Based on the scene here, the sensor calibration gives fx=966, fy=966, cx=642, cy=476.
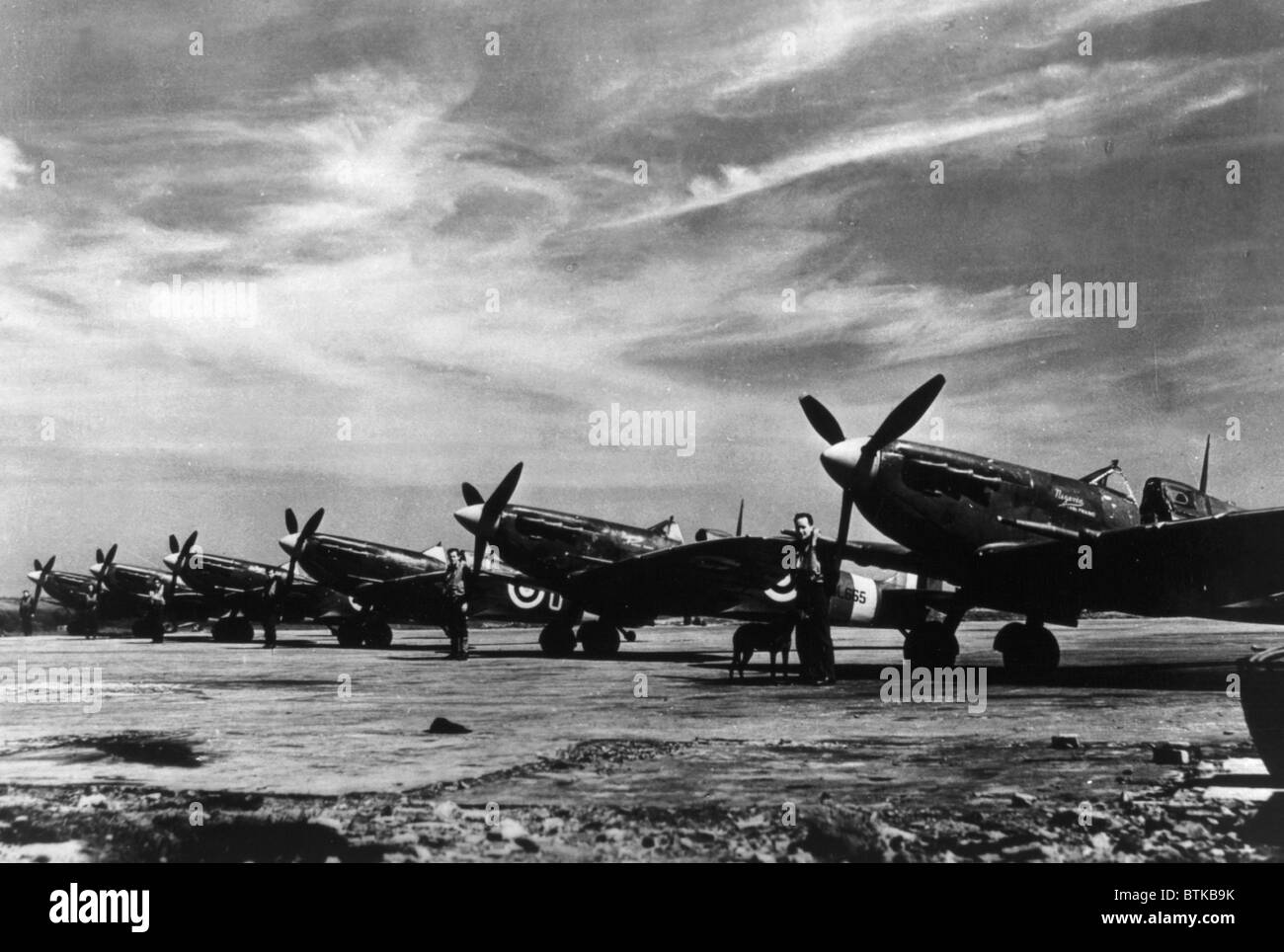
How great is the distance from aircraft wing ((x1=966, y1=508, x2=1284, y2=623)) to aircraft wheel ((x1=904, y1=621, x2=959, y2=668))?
0.63m

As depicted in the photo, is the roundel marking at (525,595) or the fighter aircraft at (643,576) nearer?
the fighter aircraft at (643,576)

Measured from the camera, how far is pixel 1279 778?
235 inches

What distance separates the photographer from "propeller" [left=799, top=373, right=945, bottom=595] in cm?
1047

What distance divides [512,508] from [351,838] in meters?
12.4

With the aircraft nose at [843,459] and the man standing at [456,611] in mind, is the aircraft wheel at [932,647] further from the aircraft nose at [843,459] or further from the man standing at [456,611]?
the man standing at [456,611]

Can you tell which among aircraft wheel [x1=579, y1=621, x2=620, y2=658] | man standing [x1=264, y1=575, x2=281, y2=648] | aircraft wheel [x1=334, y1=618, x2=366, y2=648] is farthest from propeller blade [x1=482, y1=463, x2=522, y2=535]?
man standing [x1=264, y1=575, x2=281, y2=648]

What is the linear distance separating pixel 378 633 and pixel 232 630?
621 centimetres

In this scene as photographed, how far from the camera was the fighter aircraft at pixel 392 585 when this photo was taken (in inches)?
773

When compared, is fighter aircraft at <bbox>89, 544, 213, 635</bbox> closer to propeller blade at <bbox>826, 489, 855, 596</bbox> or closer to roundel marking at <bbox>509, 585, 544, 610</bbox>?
roundel marking at <bbox>509, 585, 544, 610</bbox>

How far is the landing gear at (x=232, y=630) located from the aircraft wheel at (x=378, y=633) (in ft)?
17.9

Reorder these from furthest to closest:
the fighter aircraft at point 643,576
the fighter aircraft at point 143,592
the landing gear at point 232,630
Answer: the fighter aircraft at point 143,592
the landing gear at point 232,630
the fighter aircraft at point 643,576

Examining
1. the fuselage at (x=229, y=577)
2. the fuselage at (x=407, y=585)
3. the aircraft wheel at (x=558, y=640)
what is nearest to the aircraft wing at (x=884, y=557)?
the aircraft wheel at (x=558, y=640)
